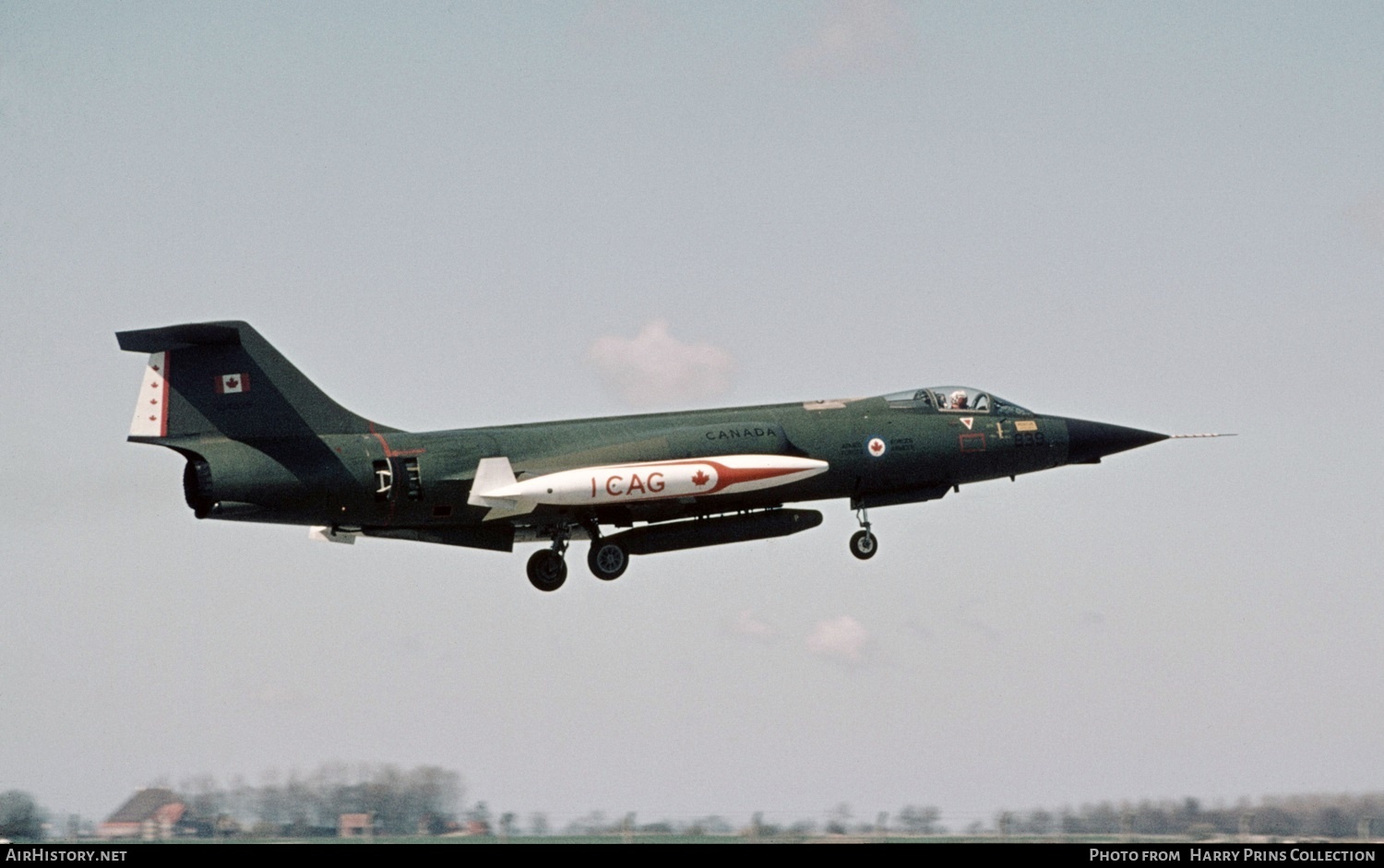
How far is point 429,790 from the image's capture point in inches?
1836

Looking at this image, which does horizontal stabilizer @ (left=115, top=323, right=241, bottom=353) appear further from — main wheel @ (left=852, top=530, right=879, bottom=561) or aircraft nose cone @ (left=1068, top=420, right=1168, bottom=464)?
aircraft nose cone @ (left=1068, top=420, right=1168, bottom=464)

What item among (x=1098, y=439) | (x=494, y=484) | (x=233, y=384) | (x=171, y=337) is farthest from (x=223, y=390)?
(x=1098, y=439)

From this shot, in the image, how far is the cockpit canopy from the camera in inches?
1699

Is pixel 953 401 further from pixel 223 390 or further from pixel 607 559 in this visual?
pixel 223 390

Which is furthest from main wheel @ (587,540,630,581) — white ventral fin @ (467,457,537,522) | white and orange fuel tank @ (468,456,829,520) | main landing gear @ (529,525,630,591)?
white ventral fin @ (467,457,537,522)

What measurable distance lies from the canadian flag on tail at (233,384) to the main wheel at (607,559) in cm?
753

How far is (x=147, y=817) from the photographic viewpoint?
45438 millimetres

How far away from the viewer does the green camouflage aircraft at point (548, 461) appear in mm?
37344

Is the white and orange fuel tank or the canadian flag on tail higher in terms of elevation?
the canadian flag on tail

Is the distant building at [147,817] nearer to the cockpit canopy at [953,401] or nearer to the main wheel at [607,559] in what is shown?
the main wheel at [607,559]

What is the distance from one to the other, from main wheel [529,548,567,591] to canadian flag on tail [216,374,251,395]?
685 cm

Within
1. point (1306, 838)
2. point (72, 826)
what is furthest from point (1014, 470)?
point (72, 826)

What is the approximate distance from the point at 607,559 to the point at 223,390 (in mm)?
8192

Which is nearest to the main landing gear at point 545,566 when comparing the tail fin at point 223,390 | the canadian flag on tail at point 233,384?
the tail fin at point 223,390
